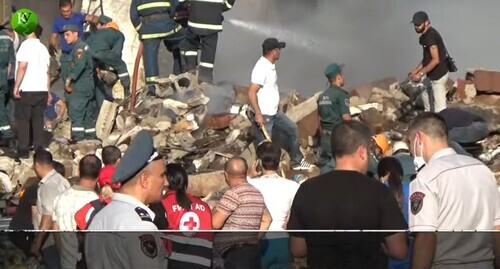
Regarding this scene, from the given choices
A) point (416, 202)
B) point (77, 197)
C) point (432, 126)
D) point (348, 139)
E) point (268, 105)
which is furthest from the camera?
point (268, 105)

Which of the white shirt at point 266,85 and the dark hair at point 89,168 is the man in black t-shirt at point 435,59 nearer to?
the white shirt at point 266,85

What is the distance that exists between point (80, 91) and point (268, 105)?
2.53 meters

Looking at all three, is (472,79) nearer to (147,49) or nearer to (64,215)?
(147,49)

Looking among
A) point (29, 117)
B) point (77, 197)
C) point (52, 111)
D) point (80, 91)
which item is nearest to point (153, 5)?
point (80, 91)

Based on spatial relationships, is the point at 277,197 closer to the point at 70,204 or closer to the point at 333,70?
the point at 70,204

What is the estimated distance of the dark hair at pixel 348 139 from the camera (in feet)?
19.2

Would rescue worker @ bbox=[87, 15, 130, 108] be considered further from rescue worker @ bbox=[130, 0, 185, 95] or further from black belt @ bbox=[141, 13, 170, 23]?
black belt @ bbox=[141, 13, 170, 23]

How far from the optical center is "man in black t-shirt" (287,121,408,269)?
553cm

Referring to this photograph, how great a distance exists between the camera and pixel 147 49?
1398 centimetres

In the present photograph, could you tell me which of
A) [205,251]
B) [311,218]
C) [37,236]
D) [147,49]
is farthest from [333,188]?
[147,49]

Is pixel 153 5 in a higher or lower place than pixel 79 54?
higher

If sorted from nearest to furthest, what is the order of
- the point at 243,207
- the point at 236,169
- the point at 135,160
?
the point at 135,160 → the point at 243,207 → the point at 236,169

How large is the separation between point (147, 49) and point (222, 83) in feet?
3.12

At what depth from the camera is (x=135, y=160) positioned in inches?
215
